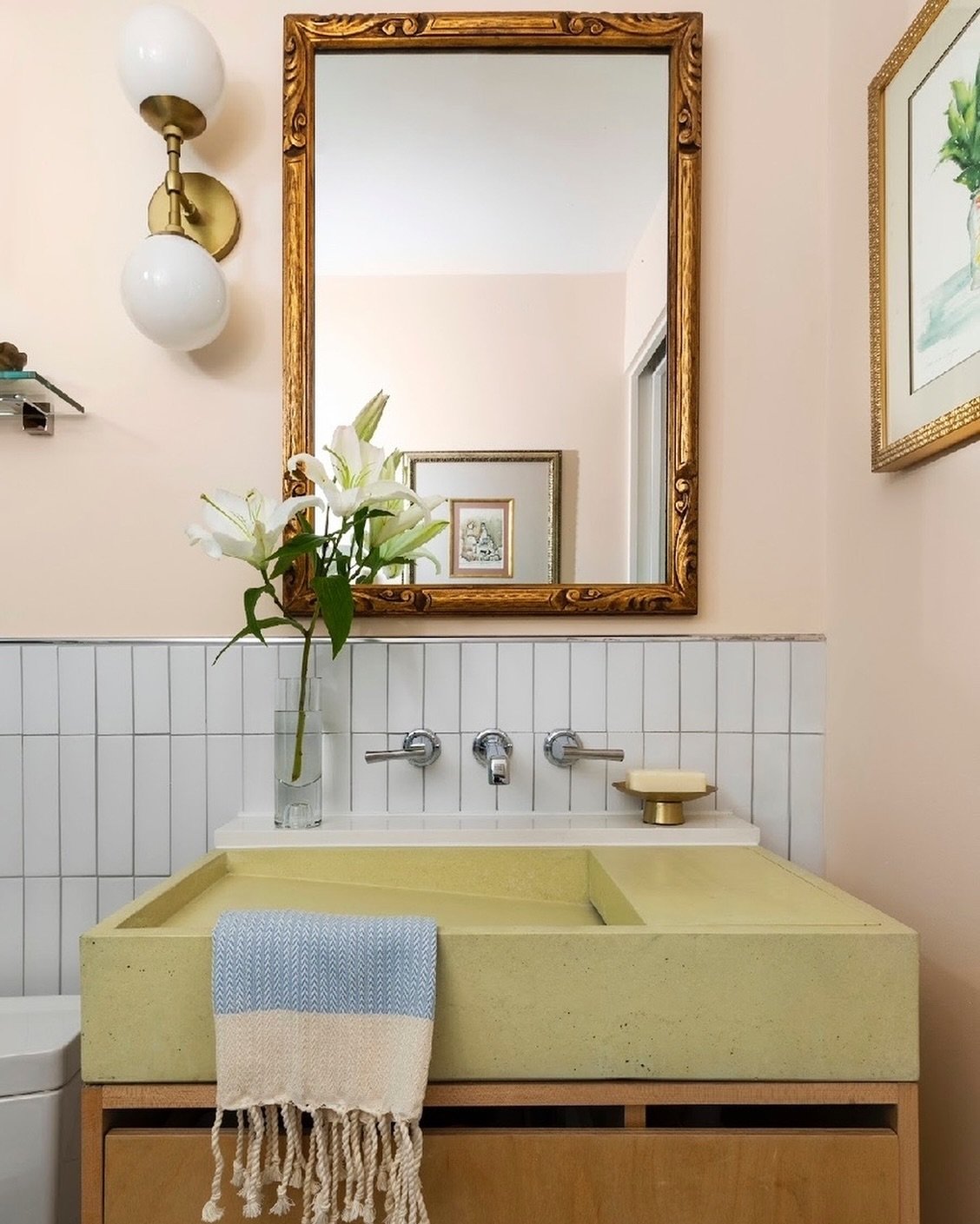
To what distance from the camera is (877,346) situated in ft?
3.95

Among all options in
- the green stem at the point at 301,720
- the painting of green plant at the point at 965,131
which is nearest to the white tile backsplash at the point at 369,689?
the green stem at the point at 301,720

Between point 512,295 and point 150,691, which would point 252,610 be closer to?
point 150,691

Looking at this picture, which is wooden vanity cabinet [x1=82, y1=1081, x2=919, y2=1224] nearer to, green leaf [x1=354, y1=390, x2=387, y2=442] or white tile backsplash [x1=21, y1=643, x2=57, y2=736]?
white tile backsplash [x1=21, y1=643, x2=57, y2=736]

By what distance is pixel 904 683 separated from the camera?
3.91ft

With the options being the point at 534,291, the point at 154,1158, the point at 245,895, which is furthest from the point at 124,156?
the point at 154,1158

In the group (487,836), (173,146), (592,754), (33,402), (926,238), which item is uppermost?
(173,146)

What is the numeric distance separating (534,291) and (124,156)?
0.68 m

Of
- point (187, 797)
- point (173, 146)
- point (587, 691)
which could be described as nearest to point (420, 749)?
point (587, 691)

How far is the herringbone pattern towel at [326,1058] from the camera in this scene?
84 centimetres

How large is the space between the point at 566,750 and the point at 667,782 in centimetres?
16

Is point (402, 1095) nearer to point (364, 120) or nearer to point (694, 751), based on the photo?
point (694, 751)

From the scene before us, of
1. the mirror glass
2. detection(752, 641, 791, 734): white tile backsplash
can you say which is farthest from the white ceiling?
detection(752, 641, 791, 734): white tile backsplash

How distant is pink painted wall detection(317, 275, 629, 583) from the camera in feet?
4.74

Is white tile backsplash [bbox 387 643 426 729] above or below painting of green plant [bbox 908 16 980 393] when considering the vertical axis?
below
